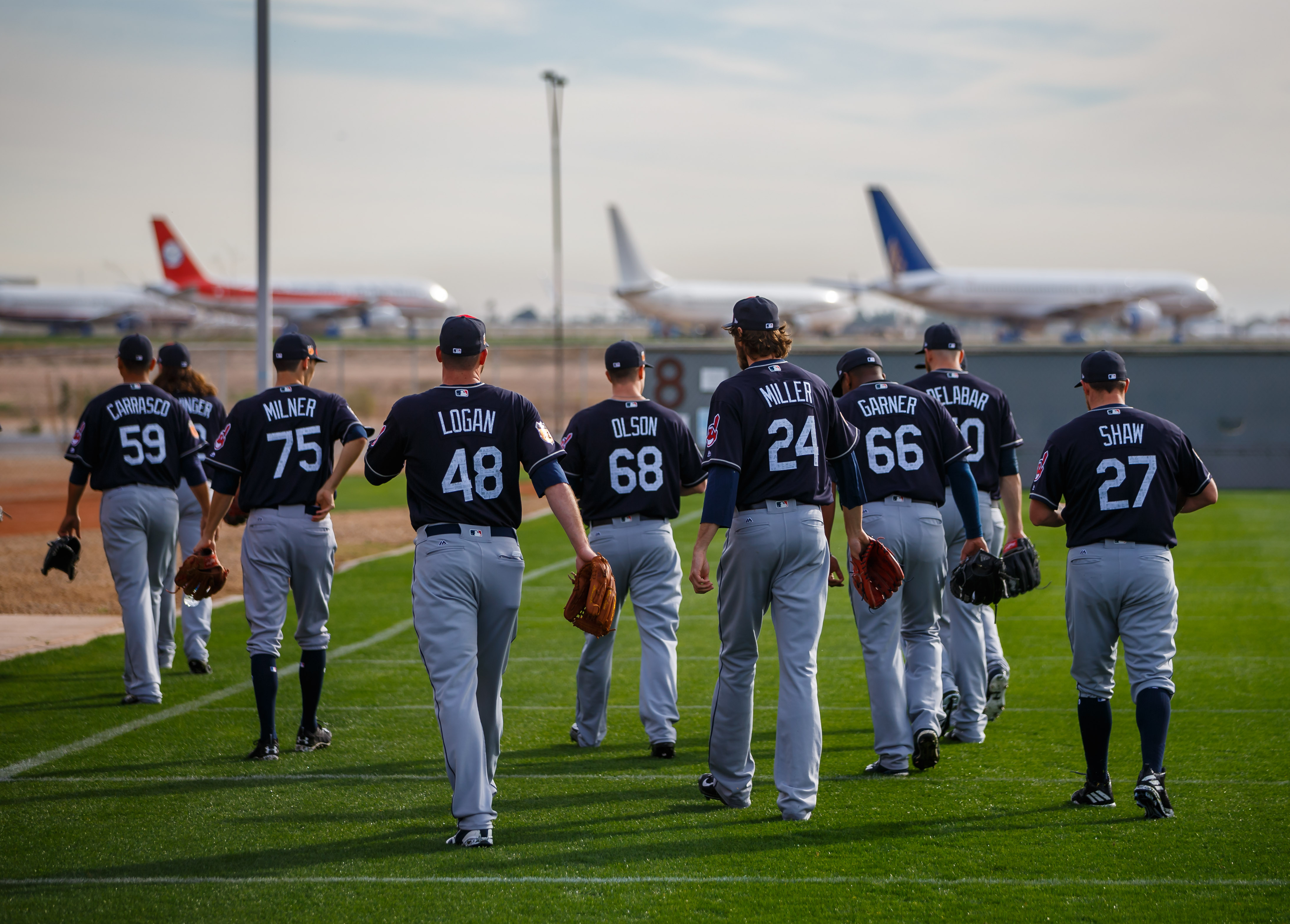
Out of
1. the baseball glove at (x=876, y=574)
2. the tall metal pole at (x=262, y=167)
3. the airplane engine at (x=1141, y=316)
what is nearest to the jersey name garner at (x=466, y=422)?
the baseball glove at (x=876, y=574)

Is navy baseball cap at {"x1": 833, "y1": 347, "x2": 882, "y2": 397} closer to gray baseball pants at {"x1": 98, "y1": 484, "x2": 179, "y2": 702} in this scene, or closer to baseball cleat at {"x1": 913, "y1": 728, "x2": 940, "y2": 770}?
baseball cleat at {"x1": 913, "y1": 728, "x2": 940, "y2": 770}

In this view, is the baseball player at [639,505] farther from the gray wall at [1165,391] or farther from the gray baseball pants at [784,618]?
the gray wall at [1165,391]

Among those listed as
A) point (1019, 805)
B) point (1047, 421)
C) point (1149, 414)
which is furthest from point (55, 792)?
point (1047, 421)

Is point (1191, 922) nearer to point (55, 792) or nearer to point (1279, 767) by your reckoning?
point (1279, 767)

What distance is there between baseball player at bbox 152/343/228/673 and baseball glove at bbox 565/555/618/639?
3.95 metres

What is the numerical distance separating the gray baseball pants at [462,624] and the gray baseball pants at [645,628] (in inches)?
58.3

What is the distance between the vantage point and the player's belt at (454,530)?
4.97 m

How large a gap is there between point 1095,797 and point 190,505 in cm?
634

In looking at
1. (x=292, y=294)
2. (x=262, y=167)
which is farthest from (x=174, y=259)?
(x=262, y=167)

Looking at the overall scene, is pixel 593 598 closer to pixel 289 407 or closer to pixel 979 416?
pixel 289 407

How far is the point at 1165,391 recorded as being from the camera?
24500mm

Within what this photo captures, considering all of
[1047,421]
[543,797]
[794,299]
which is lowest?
[543,797]

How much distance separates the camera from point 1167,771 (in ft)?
19.7

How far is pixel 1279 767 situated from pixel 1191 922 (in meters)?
2.28
